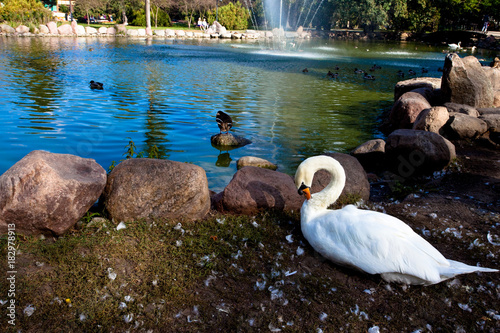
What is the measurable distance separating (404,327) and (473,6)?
77188 mm

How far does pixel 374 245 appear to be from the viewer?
15.1ft

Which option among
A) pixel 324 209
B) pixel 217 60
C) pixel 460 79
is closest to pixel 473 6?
pixel 217 60

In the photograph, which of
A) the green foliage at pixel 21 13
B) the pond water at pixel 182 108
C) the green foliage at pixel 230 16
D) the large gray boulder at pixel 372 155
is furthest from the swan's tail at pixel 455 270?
the green foliage at pixel 230 16

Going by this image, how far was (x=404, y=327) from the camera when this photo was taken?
4.09m

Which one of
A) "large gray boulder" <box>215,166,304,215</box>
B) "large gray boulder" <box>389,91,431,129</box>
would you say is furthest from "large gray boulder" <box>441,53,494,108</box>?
"large gray boulder" <box>215,166,304,215</box>

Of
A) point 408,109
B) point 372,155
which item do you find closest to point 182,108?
point 372,155

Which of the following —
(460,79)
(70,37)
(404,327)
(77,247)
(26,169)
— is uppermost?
(70,37)

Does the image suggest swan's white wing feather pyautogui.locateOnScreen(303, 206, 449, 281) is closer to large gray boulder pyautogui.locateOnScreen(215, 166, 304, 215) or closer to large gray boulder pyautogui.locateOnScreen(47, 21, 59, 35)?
large gray boulder pyautogui.locateOnScreen(215, 166, 304, 215)

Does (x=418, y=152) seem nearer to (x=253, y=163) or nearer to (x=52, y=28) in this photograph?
(x=253, y=163)

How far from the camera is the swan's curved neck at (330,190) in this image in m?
5.52

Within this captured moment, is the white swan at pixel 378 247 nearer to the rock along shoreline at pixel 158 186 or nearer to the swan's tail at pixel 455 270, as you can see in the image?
the swan's tail at pixel 455 270

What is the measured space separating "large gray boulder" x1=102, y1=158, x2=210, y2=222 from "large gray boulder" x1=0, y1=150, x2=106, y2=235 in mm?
522

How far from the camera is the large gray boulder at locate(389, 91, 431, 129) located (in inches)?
511

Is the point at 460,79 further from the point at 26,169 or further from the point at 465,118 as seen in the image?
the point at 26,169
